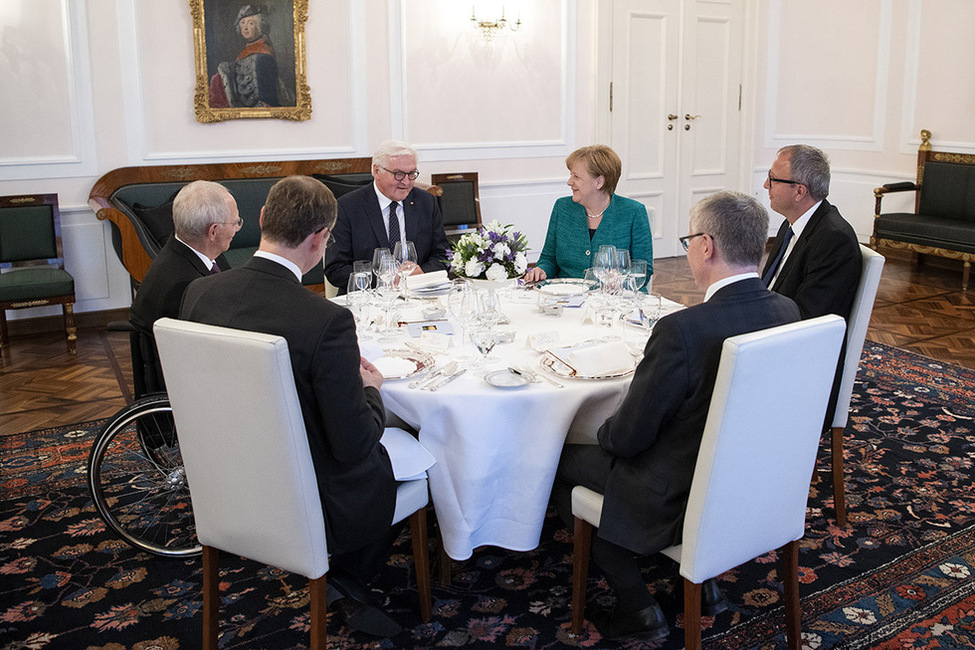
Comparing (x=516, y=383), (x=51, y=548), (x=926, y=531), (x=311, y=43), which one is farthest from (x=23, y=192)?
(x=926, y=531)

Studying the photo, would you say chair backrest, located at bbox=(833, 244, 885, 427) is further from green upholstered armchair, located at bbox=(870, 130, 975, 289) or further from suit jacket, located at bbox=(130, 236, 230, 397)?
green upholstered armchair, located at bbox=(870, 130, 975, 289)

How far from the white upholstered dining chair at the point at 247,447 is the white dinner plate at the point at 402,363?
0.52 meters

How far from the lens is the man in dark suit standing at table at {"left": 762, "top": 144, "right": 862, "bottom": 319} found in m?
3.27

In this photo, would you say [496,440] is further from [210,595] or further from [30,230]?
[30,230]

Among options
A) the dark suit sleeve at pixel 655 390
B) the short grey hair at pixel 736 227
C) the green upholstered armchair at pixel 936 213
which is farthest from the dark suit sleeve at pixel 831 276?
the green upholstered armchair at pixel 936 213

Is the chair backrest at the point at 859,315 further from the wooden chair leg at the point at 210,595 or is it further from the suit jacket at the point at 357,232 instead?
the wooden chair leg at the point at 210,595

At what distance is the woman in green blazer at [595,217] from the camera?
424 cm

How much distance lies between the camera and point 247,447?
2.29 meters

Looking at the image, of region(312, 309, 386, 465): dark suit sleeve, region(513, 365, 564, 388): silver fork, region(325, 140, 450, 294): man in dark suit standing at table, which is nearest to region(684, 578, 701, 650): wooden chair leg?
region(513, 365, 564, 388): silver fork

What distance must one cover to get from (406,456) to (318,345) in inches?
22.7

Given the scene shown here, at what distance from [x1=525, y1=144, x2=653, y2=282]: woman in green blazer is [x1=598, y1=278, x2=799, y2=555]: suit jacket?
1.82 meters

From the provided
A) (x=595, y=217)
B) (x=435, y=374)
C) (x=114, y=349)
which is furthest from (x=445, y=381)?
(x=114, y=349)

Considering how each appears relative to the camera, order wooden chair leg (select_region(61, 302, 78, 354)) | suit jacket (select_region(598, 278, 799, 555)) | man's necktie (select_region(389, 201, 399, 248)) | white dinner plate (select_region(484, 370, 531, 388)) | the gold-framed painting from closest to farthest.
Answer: suit jacket (select_region(598, 278, 799, 555))
white dinner plate (select_region(484, 370, 531, 388))
man's necktie (select_region(389, 201, 399, 248))
wooden chair leg (select_region(61, 302, 78, 354))
the gold-framed painting

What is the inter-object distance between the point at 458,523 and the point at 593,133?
6.29 meters
